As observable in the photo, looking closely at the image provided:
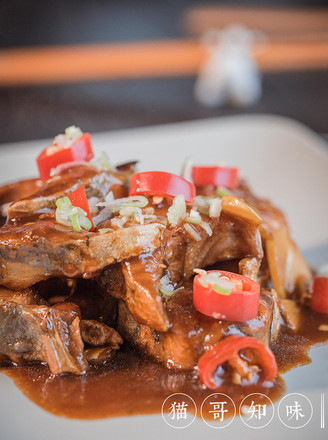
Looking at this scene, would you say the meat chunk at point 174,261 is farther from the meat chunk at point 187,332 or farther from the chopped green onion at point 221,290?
the chopped green onion at point 221,290

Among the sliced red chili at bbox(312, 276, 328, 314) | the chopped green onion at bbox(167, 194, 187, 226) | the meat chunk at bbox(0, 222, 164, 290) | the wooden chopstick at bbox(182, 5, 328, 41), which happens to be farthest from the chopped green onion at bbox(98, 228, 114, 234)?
the wooden chopstick at bbox(182, 5, 328, 41)

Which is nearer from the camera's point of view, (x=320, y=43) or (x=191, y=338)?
(x=191, y=338)

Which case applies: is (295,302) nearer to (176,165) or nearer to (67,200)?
(67,200)

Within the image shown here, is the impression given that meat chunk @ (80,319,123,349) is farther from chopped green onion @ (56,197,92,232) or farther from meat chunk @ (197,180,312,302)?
meat chunk @ (197,180,312,302)

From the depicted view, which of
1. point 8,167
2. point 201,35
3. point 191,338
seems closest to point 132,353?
point 191,338

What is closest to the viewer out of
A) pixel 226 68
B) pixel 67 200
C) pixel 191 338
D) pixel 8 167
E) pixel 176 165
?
pixel 191 338

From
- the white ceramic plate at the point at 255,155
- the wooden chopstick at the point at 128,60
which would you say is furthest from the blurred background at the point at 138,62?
the white ceramic plate at the point at 255,155

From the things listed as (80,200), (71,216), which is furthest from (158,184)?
(71,216)

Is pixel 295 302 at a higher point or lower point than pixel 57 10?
lower
